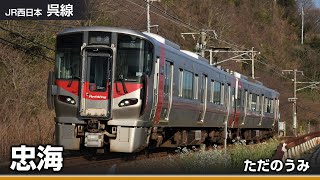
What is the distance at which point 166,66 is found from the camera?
1436cm

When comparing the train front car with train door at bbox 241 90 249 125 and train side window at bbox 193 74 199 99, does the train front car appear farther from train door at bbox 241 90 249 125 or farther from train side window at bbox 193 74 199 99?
train door at bbox 241 90 249 125

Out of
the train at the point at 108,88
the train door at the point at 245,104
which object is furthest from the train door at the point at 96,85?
the train door at the point at 245,104

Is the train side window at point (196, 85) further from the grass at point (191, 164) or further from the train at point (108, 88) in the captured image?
the grass at point (191, 164)

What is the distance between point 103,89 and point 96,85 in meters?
0.17

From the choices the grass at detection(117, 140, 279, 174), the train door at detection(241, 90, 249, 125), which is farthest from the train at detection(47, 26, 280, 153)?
the train door at detection(241, 90, 249, 125)

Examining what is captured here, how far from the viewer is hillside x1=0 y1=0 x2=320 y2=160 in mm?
22781

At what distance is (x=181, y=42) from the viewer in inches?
1815

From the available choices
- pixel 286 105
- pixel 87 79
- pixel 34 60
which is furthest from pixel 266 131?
pixel 286 105

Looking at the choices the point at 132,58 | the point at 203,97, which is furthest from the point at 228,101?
the point at 132,58

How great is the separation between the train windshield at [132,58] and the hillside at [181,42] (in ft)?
16.6

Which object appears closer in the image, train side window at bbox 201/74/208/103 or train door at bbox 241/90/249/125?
train side window at bbox 201/74/208/103

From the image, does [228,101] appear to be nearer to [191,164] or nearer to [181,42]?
[191,164]

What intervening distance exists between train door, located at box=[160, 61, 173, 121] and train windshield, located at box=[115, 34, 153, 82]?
4.37ft

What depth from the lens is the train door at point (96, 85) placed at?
12.7m
